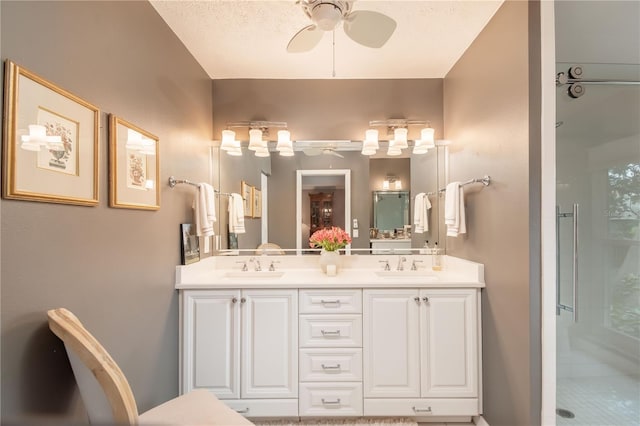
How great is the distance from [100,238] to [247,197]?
1346 millimetres

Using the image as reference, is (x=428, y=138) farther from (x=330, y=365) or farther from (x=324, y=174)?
(x=330, y=365)

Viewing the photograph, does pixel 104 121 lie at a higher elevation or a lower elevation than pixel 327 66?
lower

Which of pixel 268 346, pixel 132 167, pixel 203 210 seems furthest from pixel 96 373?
pixel 203 210

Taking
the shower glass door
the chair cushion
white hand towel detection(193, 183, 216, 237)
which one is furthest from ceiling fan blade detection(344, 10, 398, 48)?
the chair cushion

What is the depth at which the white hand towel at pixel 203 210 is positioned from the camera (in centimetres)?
200

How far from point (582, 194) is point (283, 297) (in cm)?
239

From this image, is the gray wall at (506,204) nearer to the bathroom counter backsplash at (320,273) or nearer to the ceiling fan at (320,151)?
the bathroom counter backsplash at (320,273)

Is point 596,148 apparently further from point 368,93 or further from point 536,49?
point 368,93

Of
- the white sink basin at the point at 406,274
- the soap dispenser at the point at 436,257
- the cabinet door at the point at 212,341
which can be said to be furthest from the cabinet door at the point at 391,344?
the cabinet door at the point at 212,341

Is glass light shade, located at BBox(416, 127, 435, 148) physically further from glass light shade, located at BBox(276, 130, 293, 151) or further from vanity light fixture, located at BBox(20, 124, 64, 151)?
vanity light fixture, located at BBox(20, 124, 64, 151)

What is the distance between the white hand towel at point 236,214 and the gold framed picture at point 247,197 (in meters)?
0.03

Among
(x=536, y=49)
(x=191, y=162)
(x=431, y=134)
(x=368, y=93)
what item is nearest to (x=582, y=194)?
(x=431, y=134)

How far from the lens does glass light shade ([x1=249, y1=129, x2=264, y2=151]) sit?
2381mm

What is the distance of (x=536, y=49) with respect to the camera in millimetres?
1420
